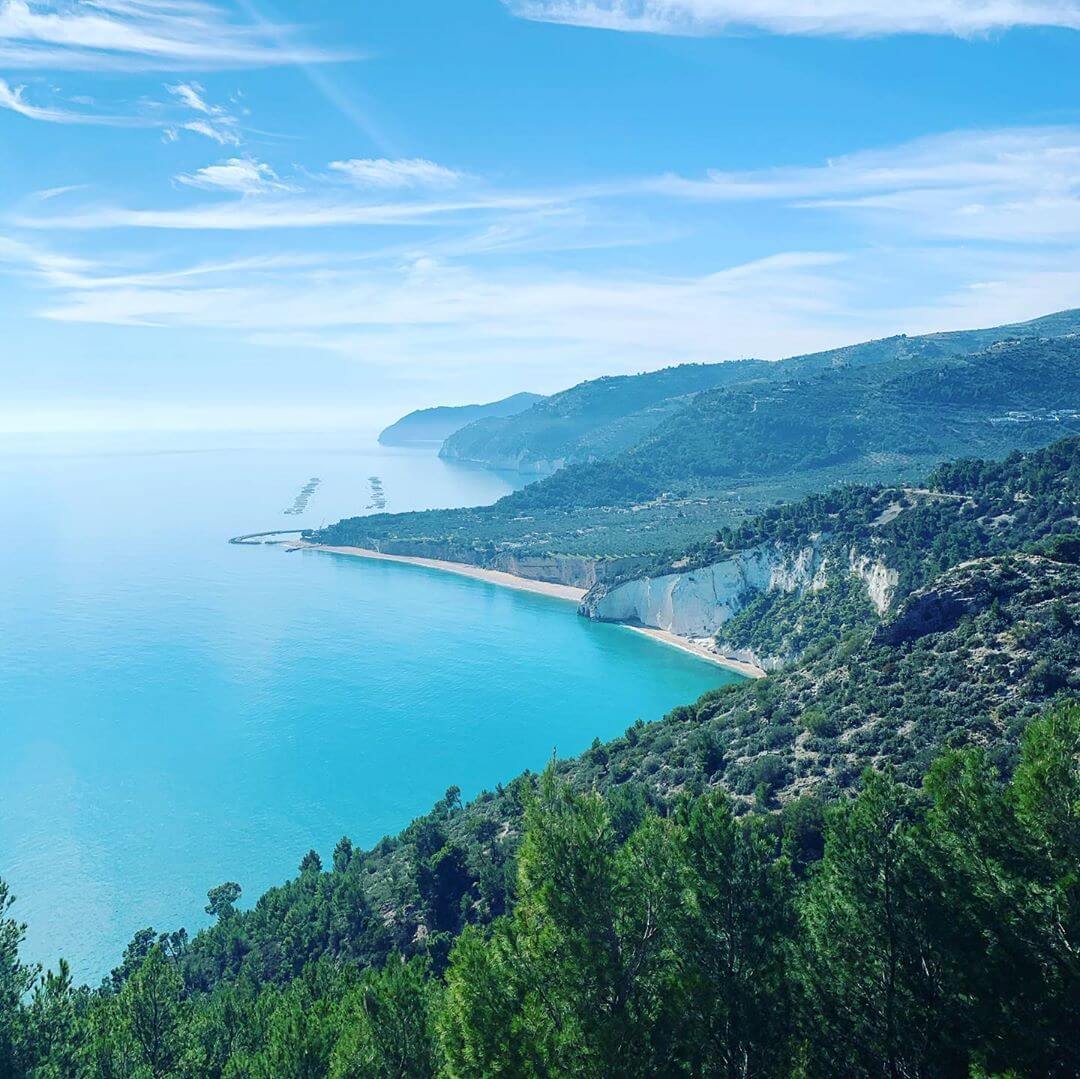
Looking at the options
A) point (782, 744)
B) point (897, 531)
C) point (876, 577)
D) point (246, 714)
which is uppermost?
point (897, 531)

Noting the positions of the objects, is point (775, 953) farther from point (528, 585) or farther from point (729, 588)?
point (528, 585)

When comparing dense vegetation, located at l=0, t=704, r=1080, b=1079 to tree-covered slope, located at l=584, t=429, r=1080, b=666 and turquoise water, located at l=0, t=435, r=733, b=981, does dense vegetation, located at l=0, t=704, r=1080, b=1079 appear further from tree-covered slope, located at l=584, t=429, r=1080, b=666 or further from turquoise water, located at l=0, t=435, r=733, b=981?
tree-covered slope, located at l=584, t=429, r=1080, b=666

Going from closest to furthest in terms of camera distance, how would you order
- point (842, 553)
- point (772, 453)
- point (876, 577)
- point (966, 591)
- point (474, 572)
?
point (966, 591) → point (876, 577) → point (842, 553) → point (474, 572) → point (772, 453)

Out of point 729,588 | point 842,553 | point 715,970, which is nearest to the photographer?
point 715,970

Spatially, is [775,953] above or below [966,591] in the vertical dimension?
below

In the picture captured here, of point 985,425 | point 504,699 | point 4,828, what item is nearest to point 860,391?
point 985,425

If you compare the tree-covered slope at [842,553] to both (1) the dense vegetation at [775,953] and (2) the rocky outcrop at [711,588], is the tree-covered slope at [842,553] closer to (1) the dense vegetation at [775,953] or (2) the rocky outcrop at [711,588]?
(2) the rocky outcrop at [711,588]

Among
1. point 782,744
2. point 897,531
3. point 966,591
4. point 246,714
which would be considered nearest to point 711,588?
point 897,531

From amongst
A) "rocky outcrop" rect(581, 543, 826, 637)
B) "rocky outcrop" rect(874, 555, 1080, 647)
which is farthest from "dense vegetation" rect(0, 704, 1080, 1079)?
"rocky outcrop" rect(581, 543, 826, 637)
